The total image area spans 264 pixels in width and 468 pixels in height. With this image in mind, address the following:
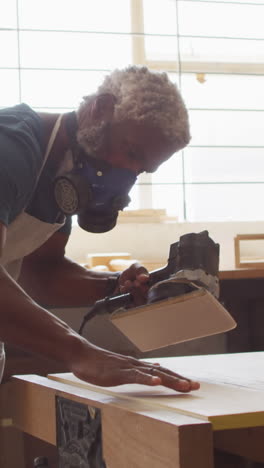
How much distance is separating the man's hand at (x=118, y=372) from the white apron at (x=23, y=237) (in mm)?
423

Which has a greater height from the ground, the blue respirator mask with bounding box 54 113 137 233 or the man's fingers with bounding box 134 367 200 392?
the blue respirator mask with bounding box 54 113 137 233

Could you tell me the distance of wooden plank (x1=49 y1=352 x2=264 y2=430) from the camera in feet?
2.89

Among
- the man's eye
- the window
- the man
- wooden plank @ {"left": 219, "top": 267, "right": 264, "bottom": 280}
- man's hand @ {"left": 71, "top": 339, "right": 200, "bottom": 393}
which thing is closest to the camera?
man's hand @ {"left": 71, "top": 339, "right": 200, "bottom": 393}

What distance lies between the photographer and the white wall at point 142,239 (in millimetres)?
5891

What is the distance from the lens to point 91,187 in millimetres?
1488

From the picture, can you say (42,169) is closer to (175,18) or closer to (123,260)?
(123,260)

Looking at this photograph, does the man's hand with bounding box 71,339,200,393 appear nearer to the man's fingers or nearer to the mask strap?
the man's fingers

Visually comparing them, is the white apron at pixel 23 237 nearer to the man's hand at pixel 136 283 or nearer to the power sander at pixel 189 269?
the man's hand at pixel 136 283

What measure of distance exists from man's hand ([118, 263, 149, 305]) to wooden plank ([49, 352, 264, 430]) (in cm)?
15

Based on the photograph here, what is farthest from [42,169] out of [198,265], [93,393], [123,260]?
[123,260]

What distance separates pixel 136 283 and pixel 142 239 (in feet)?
14.9

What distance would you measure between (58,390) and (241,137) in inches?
212

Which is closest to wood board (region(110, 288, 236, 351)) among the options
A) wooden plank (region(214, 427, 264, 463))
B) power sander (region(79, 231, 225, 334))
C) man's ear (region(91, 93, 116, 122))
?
power sander (region(79, 231, 225, 334))

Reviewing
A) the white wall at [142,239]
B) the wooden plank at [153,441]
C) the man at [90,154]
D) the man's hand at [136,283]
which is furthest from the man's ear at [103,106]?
the white wall at [142,239]
